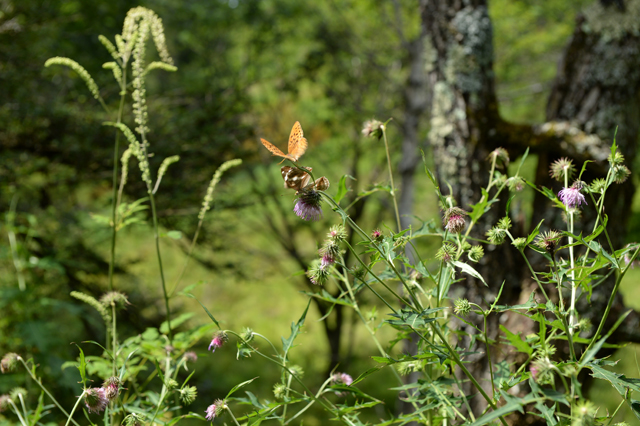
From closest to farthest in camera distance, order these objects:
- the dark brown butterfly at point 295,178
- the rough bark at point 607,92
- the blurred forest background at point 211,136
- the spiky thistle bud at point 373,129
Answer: the dark brown butterfly at point 295,178 → the spiky thistle bud at point 373,129 → the rough bark at point 607,92 → the blurred forest background at point 211,136

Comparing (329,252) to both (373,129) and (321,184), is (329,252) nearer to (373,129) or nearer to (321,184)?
(321,184)

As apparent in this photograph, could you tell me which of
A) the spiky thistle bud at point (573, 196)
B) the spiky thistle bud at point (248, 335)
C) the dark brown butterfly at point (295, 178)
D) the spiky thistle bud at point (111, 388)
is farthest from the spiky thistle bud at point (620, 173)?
the spiky thistle bud at point (111, 388)

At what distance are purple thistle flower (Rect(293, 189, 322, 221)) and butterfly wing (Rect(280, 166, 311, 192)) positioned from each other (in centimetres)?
2

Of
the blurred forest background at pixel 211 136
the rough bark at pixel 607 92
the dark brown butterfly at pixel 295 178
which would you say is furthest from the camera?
the blurred forest background at pixel 211 136

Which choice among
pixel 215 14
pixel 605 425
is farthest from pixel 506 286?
pixel 215 14

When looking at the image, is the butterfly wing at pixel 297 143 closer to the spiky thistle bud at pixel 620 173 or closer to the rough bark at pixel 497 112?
the spiky thistle bud at pixel 620 173

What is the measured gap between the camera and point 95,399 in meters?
0.79

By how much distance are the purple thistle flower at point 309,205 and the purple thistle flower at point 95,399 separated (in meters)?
0.50

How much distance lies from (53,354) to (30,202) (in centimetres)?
174

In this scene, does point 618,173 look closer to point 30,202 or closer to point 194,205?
point 194,205

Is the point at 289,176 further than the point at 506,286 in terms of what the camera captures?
No

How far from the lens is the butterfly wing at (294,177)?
753 millimetres

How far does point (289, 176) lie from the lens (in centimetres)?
76

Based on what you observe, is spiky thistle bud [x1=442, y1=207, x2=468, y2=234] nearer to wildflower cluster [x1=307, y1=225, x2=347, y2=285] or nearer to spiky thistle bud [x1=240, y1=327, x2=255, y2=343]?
wildflower cluster [x1=307, y1=225, x2=347, y2=285]
